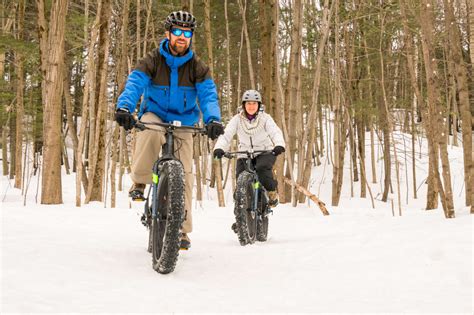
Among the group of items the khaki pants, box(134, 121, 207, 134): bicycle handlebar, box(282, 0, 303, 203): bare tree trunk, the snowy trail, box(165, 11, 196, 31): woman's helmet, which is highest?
box(282, 0, 303, 203): bare tree trunk

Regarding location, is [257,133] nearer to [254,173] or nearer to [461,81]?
[254,173]

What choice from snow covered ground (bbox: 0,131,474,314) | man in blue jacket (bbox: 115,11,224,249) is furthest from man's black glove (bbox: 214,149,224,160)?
man in blue jacket (bbox: 115,11,224,249)

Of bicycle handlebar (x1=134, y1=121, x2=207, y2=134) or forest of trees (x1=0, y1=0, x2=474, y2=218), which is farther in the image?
forest of trees (x1=0, y1=0, x2=474, y2=218)

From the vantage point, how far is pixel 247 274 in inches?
152

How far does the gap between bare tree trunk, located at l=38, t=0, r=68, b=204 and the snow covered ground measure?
531 centimetres

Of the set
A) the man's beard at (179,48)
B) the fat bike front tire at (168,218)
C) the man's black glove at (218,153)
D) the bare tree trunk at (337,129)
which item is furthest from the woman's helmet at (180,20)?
the bare tree trunk at (337,129)

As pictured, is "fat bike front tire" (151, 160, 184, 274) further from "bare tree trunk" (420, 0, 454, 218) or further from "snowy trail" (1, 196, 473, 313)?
"bare tree trunk" (420, 0, 454, 218)

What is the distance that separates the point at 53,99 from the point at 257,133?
567 cm

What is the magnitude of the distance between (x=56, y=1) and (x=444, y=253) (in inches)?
367

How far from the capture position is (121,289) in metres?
2.96

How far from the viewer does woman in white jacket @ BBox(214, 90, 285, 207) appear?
6.28 m

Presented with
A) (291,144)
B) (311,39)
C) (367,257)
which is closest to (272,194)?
(367,257)

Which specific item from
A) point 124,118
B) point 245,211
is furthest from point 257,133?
point 124,118

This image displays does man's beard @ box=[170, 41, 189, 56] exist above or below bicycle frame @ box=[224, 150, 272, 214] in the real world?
above
